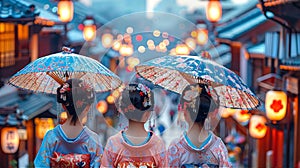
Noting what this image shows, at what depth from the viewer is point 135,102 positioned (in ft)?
17.0

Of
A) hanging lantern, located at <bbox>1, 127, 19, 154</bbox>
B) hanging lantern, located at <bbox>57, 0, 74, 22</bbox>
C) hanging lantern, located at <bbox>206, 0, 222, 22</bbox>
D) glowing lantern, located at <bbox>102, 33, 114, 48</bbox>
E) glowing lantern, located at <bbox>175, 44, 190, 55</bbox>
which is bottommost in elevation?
hanging lantern, located at <bbox>1, 127, 19, 154</bbox>

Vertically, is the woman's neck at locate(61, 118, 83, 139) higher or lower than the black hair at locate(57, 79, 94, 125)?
lower

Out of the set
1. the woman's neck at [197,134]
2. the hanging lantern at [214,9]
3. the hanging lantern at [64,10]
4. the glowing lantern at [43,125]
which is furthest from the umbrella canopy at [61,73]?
the hanging lantern at [214,9]

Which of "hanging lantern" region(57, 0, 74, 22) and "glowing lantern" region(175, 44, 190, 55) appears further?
"hanging lantern" region(57, 0, 74, 22)

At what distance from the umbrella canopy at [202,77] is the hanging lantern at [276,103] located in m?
7.60

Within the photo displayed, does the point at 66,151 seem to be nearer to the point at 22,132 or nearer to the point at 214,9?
the point at 22,132

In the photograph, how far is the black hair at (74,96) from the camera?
535 cm

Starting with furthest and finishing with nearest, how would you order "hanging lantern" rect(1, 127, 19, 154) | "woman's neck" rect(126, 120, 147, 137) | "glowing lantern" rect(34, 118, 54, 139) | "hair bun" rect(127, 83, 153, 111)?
1. "glowing lantern" rect(34, 118, 54, 139)
2. "hanging lantern" rect(1, 127, 19, 154)
3. "woman's neck" rect(126, 120, 147, 137)
4. "hair bun" rect(127, 83, 153, 111)

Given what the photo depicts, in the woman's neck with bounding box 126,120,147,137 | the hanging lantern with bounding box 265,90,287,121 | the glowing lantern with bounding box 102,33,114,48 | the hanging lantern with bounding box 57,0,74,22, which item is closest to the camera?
the woman's neck with bounding box 126,120,147,137

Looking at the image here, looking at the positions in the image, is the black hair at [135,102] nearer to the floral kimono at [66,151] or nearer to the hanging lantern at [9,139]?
the floral kimono at [66,151]

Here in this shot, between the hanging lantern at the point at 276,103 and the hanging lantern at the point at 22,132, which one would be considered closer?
the hanging lantern at the point at 22,132

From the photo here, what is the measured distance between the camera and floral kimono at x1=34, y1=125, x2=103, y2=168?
5.37 meters

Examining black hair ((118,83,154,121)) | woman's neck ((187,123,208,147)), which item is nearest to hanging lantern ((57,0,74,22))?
black hair ((118,83,154,121))

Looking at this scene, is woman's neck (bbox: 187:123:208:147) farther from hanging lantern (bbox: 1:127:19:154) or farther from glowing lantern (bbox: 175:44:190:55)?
hanging lantern (bbox: 1:127:19:154)
